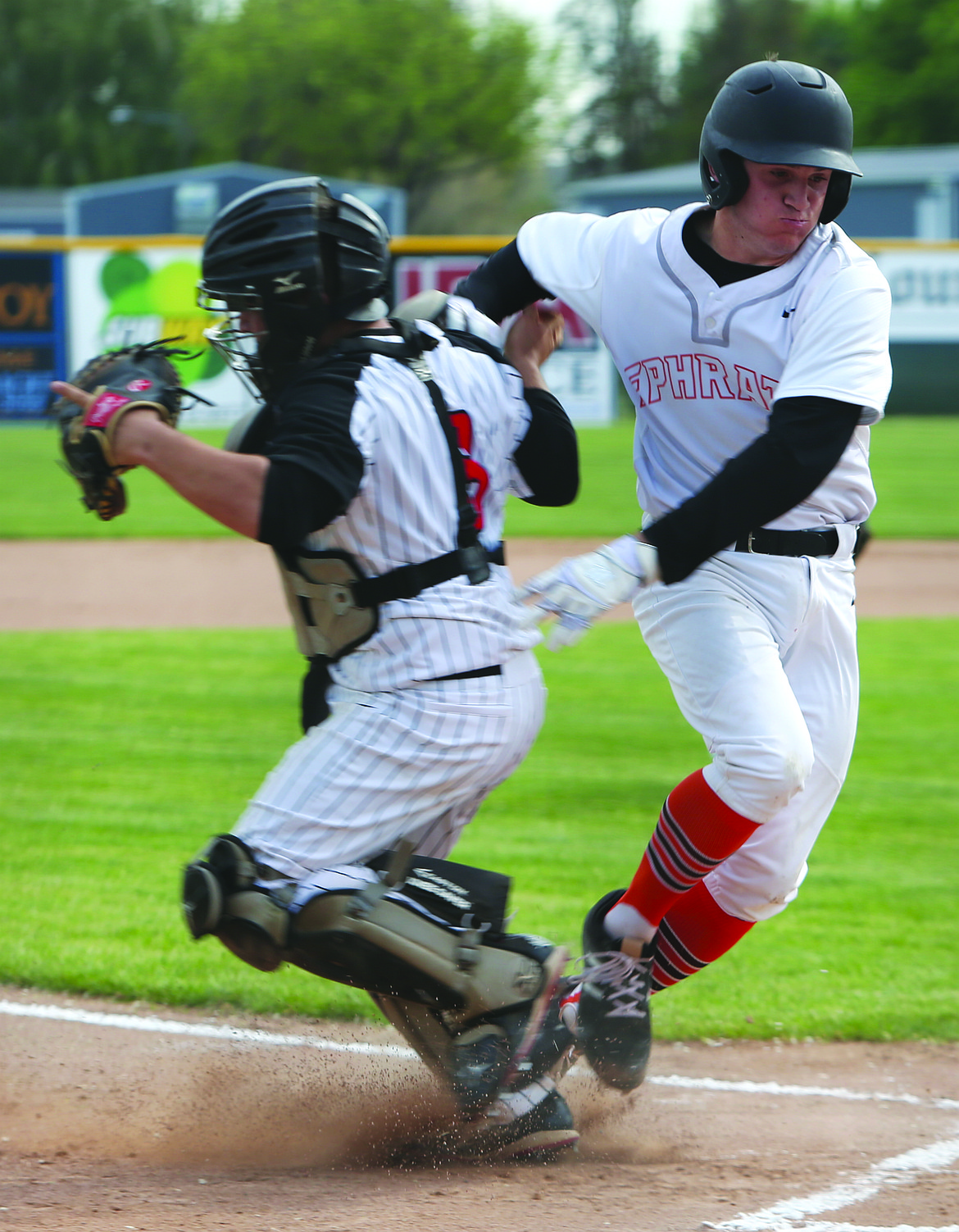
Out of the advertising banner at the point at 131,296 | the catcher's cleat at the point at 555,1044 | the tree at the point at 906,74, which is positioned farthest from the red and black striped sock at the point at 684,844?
the tree at the point at 906,74

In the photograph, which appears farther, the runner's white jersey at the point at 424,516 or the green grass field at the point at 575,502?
the green grass field at the point at 575,502

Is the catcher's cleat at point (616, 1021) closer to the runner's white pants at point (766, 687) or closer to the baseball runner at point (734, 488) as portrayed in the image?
the baseball runner at point (734, 488)

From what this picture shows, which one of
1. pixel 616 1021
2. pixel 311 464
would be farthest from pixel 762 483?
pixel 616 1021

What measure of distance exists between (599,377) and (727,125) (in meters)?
17.2

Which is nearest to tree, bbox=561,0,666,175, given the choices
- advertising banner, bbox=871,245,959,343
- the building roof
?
the building roof

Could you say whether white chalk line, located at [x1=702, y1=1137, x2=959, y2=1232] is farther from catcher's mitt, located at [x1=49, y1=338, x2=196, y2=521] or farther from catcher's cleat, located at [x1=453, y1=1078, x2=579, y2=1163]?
catcher's mitt, located at [x1=49, y1=338, x2=196, y2=521]

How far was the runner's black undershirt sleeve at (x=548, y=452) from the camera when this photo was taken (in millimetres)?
2904

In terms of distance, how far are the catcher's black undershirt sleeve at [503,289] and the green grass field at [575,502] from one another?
9499 millimetres

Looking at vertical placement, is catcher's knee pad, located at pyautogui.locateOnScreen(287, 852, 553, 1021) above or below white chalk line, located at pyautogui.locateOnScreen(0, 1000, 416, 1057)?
above

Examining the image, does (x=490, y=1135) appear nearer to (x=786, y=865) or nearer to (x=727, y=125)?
(x=786, y=865)

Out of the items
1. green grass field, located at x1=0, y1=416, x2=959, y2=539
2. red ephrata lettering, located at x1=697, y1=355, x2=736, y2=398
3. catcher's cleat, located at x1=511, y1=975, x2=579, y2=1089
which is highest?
red ephrata lettering, located at x1=697, y1=355, x2=736, y2=398

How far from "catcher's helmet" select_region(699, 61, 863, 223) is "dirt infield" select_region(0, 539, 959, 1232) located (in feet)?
6.29

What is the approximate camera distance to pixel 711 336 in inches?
117

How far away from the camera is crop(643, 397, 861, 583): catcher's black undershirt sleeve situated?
265 cm
